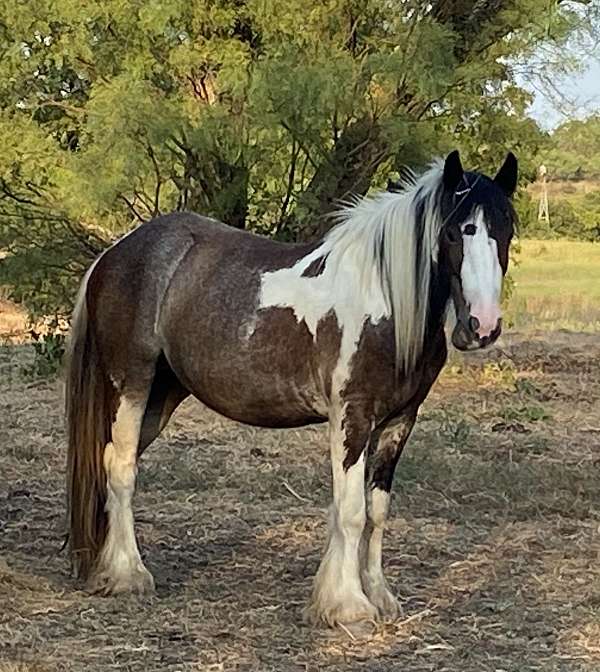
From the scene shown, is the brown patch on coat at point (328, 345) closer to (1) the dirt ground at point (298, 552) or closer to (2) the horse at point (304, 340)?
(2) the horse at point (304, 340)

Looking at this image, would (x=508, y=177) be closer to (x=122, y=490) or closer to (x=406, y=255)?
(x=406, y=255)

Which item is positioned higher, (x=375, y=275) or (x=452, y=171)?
(x=452, y=171)

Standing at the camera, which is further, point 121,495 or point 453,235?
point 121,495

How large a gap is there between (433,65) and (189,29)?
2.05m

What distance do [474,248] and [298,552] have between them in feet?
6.17

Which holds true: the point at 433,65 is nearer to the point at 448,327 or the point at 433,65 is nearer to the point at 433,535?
the point at 433,535

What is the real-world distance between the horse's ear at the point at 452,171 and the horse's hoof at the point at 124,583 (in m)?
1.90

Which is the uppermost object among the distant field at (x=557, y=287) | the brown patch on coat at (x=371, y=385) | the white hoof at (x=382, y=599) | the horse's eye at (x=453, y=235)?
the distant field at (x=557, y=287)

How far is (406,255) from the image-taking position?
4.02 metres

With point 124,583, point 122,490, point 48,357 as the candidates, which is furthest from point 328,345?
point 48,357

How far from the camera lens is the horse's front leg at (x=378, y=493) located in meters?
4.30

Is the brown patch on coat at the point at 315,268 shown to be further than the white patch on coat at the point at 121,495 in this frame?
No

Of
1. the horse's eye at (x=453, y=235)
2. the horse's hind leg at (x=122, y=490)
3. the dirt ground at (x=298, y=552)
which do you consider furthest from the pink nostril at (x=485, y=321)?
the horse's hind leg at (x=122, y=490)

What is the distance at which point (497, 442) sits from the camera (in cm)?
764
